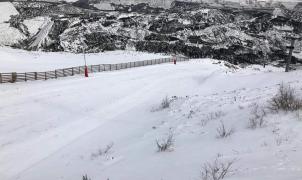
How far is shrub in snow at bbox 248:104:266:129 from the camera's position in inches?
440

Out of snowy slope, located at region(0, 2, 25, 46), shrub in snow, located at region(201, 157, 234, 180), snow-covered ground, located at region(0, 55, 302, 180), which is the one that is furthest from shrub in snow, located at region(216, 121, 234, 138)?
snowy slope, located at region(0, 2, 25, 46)

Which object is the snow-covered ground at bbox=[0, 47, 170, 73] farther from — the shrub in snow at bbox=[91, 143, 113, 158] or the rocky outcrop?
the shrub in snow at bbox=[91, 143, 113, 158]

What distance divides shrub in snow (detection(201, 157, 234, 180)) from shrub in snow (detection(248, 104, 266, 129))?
8.38ft

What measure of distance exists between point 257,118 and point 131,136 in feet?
18.0

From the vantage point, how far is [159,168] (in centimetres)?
979

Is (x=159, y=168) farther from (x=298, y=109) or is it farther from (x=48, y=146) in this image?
(x=48, y=146)

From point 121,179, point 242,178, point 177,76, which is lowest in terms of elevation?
point 177,76

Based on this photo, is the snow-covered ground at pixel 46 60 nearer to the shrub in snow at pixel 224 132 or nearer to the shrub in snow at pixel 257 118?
the shrub in snow at pixel 257 118

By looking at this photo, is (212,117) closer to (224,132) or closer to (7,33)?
(224,132)

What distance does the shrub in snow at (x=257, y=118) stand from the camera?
36.6ft

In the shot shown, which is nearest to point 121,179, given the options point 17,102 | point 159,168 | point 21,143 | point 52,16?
point 159,168

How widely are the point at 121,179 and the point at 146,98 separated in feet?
57.4

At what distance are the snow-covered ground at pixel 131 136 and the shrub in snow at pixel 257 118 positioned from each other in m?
0.25

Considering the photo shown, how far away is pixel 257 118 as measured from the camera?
11.9 metres
